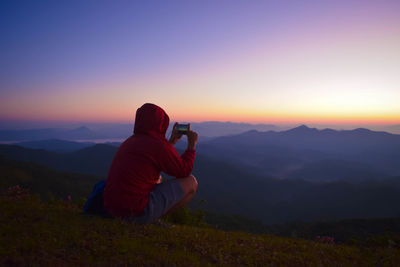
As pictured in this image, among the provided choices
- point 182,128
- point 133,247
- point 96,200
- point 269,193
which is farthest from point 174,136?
point 269,193

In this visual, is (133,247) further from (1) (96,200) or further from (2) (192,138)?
(2) (192,138)

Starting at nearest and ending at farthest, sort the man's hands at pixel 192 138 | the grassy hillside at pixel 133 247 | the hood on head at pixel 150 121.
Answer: the grassy hillside at pixel 133 247
the hood on head at pixel 150 121
the man's hands at pixel 192 138

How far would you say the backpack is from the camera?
401 centimetres

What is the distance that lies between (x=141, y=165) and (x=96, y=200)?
1.48 m

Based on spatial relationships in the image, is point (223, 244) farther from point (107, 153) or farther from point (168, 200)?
point (107, 153)

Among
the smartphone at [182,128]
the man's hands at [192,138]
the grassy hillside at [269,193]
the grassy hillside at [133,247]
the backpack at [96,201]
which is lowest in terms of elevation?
the grassy hillside at [269,193]

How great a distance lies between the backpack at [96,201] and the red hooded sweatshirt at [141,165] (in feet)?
0.94

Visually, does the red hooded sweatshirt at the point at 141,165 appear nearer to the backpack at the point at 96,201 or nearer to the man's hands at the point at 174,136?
the backpack at the point at 96,201

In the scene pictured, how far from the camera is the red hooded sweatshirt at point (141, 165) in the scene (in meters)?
3.38

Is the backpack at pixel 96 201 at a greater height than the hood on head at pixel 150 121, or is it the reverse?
the hood on head at pixel 150 121

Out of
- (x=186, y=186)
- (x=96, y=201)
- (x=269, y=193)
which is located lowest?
(x=269, y=193)

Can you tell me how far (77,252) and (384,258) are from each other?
5.25 meters

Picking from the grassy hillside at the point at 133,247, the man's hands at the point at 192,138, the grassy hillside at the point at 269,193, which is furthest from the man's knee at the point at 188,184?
the grassy hillside at the point at 269,193

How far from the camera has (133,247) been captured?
125 inches
